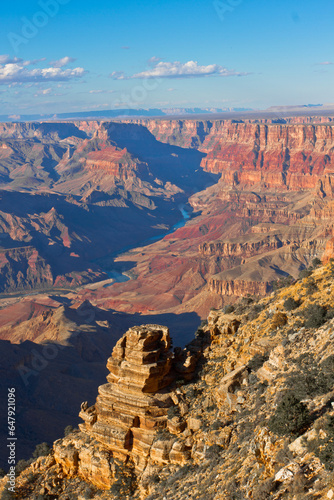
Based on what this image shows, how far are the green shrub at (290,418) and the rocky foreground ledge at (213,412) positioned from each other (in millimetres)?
39

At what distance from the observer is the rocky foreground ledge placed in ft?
64.0

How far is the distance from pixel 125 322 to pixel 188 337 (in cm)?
2322

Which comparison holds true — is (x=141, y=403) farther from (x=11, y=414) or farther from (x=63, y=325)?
(x=63, y=325)

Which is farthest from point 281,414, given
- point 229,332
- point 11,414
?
point 11,414

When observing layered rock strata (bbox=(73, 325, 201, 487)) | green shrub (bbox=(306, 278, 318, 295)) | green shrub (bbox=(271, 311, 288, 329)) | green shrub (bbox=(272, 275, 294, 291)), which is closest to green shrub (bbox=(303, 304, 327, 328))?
green shrub (bbox=(271, 311, 288, 329))

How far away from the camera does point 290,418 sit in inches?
761

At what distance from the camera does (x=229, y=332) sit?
32.1 meters

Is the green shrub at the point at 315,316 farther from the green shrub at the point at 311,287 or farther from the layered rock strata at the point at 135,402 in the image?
the layered rock strata at the point at 135,402

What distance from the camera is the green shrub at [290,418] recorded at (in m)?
19.1

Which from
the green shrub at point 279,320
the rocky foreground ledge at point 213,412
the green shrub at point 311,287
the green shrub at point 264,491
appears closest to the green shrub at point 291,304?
the rocky foreground ledge at point 213,412

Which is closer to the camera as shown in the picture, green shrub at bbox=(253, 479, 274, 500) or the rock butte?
green shrub at bbox=(253, 479, 274, 500)

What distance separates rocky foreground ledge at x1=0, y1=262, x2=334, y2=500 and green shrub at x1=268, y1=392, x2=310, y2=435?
1.5 inches

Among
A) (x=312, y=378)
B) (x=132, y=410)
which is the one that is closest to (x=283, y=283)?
(x=132, y=410)

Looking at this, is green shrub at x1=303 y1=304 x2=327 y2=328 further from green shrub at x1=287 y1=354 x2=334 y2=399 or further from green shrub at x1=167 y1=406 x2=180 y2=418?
green shrub at x1=167 y1=406 x2=180 y2=418
